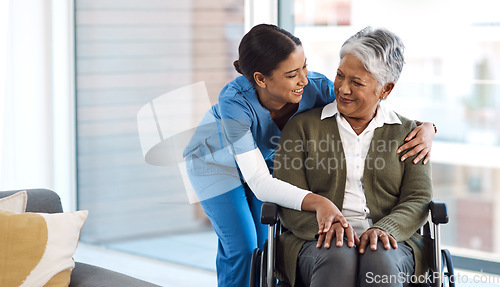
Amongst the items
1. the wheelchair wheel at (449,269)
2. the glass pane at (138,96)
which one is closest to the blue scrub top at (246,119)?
the wheelchair wheel at (449,269)

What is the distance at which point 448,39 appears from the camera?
8.96 ft

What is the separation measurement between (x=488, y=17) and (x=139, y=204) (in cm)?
240

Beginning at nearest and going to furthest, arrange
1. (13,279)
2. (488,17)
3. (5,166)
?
(13,279)
(488,17)
(5,166)

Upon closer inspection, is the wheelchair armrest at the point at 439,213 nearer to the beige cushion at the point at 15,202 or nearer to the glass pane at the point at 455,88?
the glass pane at the point at 455,88

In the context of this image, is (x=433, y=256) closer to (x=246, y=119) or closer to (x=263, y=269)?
(x=263, y=269)

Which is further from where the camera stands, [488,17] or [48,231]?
[488,17]

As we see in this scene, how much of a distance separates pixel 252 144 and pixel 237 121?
99mm

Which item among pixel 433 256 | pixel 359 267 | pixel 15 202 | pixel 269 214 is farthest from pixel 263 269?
pixel 15 202

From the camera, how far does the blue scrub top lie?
6.75ft

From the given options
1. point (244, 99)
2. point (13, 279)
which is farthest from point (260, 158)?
point (13, 279)

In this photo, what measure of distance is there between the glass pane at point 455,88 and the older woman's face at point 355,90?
876 millimetres

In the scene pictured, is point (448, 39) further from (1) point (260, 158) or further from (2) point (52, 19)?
(2) point (52, 19)

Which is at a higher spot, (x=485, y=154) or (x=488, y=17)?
(x=488, y=17)

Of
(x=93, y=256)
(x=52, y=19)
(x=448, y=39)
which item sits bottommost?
(x=93, y=256)
